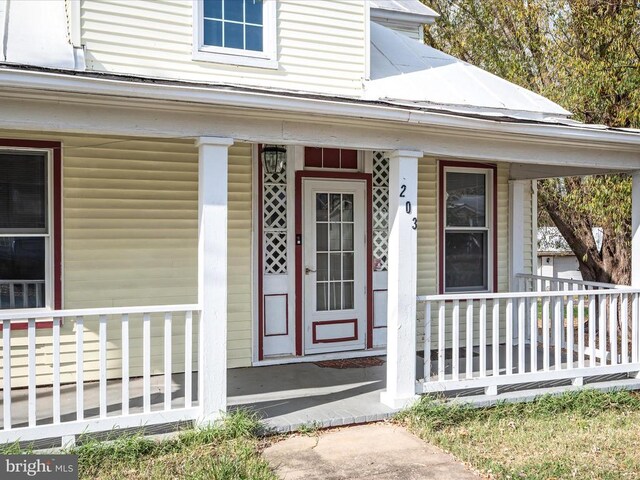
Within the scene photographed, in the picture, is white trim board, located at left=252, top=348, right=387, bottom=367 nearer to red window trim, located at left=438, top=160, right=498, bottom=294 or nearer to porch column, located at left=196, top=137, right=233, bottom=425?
red window trim, located at left=438, top=160, right=498, bottom=294

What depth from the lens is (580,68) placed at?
939cm

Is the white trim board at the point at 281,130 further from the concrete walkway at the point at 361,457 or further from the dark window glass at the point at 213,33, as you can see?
→ the concrete walkway at the point at 361,457

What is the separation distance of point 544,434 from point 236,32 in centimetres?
530

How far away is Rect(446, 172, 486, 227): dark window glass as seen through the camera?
829 cm

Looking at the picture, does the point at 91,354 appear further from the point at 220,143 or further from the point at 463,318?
the point at 463,318

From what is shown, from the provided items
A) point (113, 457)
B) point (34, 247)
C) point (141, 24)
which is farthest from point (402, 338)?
point (141, 24)

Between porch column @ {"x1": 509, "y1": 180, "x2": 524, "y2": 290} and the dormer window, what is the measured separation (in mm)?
3917

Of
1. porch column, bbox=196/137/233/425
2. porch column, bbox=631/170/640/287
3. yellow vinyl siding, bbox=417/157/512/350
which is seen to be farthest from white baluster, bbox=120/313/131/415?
porch column, bbox=631/170/640/287

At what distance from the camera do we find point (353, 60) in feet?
24.6

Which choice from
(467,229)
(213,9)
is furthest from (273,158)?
(467,229)

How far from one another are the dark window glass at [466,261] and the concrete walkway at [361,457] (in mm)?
3472

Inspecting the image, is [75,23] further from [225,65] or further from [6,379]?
[6,379]

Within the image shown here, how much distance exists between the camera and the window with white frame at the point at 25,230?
6.09 metres

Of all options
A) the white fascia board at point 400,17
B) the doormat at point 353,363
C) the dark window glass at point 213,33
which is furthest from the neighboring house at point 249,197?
the white fascia board at point 400,17
